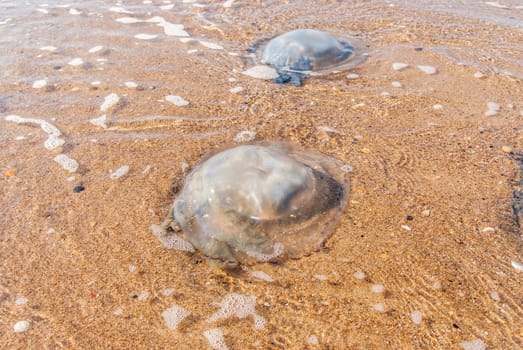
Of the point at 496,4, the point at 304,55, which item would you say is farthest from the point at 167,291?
the point at 496,4

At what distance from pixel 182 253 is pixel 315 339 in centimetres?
84

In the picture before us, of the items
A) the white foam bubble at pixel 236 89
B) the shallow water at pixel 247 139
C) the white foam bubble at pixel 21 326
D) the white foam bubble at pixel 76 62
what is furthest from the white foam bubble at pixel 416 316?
the white foam bubble at pixel 76 62

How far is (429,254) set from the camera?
218 centimetres

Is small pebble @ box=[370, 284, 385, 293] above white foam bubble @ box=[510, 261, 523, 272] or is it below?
below

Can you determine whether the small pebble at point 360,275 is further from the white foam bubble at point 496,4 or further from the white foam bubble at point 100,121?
the white foam bubble at point 496,4

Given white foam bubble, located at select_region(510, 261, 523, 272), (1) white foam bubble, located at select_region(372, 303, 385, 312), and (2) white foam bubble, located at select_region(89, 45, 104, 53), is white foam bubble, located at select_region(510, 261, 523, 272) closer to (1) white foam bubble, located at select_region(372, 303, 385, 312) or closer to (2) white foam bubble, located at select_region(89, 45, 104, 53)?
(1) white foam bubble, located at select_region(372, 303, 385, 312)

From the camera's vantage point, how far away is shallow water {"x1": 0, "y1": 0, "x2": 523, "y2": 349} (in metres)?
1.91

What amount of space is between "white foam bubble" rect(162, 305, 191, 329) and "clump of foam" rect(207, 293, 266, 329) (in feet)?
0.41

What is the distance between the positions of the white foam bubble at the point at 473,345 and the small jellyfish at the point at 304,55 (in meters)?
2.69

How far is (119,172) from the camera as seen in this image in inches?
110

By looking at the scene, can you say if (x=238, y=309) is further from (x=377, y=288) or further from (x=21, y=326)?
(x=21, y=326)

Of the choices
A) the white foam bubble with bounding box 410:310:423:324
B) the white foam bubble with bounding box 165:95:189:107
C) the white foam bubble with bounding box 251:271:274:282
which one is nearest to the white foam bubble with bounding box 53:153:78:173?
the white foam bubble with bounding box 165:95:189:107

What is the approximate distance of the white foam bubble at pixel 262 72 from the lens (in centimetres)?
388

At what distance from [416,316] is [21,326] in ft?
5.92
